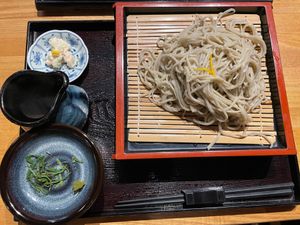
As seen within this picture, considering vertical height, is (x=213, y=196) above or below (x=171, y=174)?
below

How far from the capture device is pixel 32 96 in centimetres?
153

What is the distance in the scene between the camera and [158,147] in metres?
1.58

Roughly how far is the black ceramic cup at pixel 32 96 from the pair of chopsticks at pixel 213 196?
531mm

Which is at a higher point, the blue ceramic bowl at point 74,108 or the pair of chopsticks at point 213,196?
the blue ceramic bowl at point 74,108

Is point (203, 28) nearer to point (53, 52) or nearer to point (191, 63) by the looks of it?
point (191, 63)

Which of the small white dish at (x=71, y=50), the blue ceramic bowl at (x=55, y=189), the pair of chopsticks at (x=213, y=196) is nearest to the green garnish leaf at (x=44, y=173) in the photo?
the blue ceramic bowl at (x=55, y=189)

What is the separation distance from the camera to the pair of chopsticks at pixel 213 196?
1.58m

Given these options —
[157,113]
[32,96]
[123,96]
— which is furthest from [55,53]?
[157,113]

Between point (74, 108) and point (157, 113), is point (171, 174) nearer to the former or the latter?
point (157, 113)

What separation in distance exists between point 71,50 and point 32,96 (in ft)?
1.27

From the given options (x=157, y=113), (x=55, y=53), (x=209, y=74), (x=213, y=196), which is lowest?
(x=213, y=196)

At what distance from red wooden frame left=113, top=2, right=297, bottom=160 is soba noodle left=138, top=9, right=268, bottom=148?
9cm

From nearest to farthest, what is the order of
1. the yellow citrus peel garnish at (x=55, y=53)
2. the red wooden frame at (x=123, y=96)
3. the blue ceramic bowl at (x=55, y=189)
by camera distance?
the blue ceramic bowl at (x=55, y=189) → the red wooden frame at (x=123, y=96) → the yellow citrus peel garnish at (x=55, y=53)

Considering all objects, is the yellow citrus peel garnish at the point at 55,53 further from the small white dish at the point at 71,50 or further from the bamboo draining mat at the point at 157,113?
the bamboo draining mat at the point at 157,113
